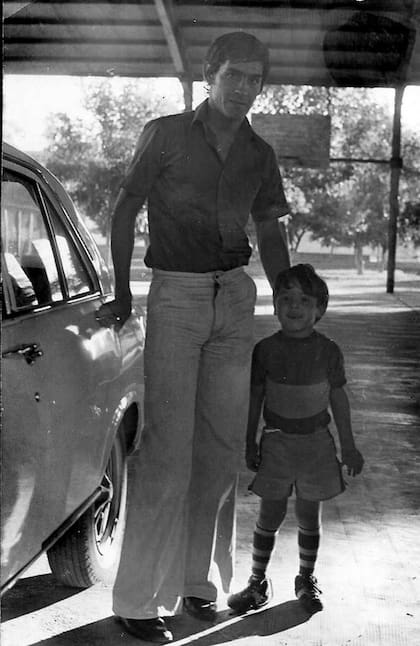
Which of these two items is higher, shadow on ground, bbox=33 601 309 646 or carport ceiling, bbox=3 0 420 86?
carport ceiling, bbox=3 0 420 86

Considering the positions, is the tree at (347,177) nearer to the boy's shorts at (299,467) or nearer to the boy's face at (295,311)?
the boy's face at (295,311)

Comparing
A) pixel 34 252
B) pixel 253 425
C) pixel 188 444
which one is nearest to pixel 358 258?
pixel 253 425

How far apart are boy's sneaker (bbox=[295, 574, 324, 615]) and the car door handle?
2.95 feet

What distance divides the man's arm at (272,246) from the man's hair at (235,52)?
0.33 meters

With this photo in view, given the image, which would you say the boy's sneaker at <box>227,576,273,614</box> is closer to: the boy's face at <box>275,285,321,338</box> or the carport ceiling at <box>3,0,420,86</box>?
the boy's face at <box>275,285,321,338</box>

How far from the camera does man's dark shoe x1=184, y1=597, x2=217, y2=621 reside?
255 centimetres

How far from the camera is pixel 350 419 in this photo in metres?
2.44

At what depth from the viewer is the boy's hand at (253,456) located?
247cm

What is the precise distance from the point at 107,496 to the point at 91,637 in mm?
430

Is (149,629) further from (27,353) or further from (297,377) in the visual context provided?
(27,353)

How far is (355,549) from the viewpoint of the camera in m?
2.57

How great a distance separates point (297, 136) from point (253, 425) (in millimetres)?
691

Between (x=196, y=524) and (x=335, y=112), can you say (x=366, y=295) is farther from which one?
(x=196, y=524)

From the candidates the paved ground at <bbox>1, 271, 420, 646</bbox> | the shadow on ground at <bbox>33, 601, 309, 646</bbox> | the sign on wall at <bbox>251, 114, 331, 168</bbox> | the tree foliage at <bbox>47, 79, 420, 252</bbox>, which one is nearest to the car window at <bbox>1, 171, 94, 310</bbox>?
the tree foliage at <bbox>47, 79, 420, 252</bbox>
